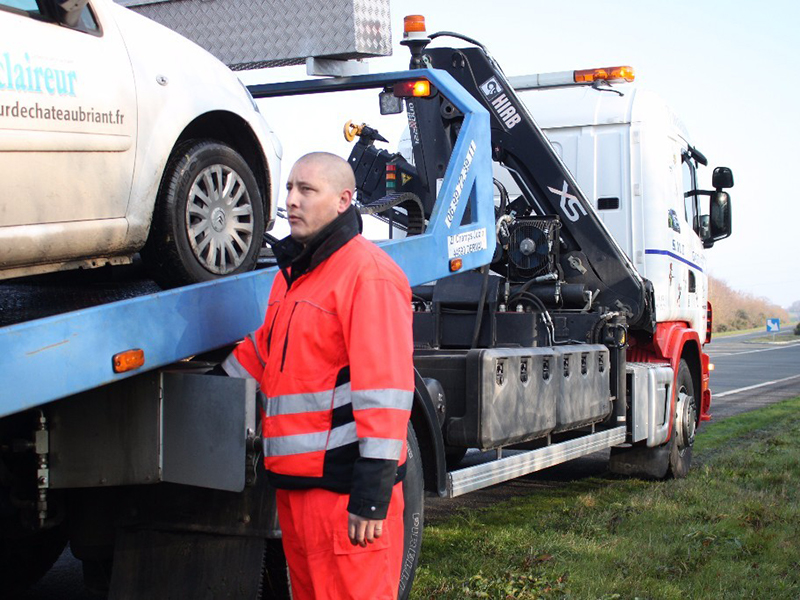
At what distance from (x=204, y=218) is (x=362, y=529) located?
1.54 meters

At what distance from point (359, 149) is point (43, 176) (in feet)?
14.6

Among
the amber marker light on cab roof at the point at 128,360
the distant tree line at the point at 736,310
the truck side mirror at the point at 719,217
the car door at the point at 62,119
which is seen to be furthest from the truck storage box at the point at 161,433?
the distant tree line at the point at 736,310

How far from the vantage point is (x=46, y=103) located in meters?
3.30

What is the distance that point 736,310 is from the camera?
310 feet

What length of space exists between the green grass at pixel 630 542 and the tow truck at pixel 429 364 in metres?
0.43

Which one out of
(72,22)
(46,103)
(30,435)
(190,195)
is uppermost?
(72,22)

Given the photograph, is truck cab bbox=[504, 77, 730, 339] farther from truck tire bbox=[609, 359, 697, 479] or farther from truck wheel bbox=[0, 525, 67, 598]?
truck wheel bbox=[0, 525, 67, 598]

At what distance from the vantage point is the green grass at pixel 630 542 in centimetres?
506

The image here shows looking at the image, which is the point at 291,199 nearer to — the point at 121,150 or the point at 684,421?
the point at 121,150

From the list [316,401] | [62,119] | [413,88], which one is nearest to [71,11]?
[62,119]

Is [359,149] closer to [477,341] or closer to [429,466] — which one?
[477,341]

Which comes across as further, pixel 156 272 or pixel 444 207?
pixel 444 207

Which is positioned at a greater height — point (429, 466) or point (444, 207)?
point (444, 207)

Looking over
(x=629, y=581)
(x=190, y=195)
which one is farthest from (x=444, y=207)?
(x=629, y=581)
